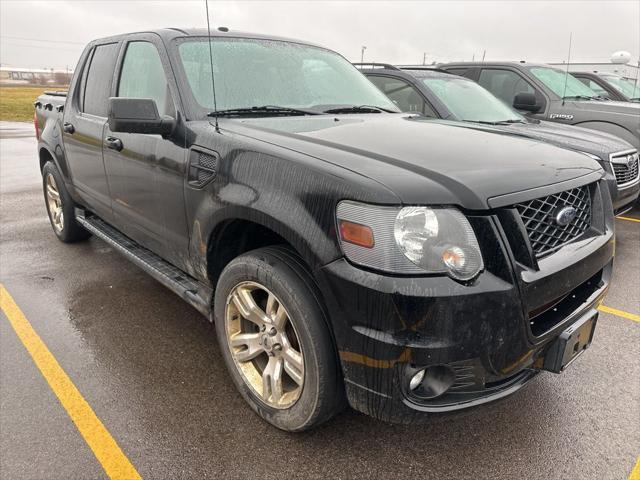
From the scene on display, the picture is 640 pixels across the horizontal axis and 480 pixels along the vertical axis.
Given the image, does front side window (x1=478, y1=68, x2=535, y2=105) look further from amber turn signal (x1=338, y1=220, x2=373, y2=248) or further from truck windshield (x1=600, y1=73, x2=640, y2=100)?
amber turn signal (x1=338, y1=220, x2=373, y2=248)

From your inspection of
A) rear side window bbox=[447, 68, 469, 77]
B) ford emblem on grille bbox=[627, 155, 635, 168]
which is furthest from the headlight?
rear side window bbox=[447, 68, 469, 77]

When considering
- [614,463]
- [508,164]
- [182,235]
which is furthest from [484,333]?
[182,235]

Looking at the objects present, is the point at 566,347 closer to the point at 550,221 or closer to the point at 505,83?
the point at 550,221

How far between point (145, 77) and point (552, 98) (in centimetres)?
599

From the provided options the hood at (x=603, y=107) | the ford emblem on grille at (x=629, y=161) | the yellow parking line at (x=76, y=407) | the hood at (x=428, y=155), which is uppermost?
the hood at (x=428, y=155)

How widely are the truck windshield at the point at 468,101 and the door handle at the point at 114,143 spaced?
3652 millimetres

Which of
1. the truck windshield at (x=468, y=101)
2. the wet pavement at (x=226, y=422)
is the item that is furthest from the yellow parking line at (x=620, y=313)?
the truck windshield at (x=468, y=101)

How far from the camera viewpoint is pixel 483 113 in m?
5.66

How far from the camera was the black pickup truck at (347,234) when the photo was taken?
5.69ft

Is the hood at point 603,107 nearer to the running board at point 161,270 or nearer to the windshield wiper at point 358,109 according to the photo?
the windshield wiper at point 358,109

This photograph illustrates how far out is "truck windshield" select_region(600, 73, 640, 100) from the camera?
888 centimetres

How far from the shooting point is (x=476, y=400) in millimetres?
1863

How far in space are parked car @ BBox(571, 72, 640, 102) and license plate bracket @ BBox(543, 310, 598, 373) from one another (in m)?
7.86

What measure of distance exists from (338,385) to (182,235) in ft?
4.18
